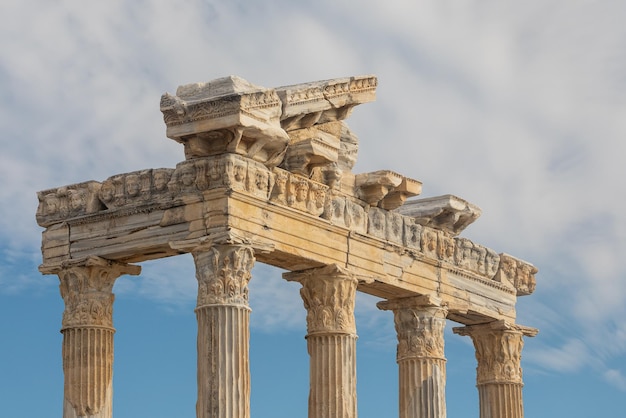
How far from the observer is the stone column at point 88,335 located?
38.1 metres

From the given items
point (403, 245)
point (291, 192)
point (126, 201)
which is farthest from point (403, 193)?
point (126, 201)

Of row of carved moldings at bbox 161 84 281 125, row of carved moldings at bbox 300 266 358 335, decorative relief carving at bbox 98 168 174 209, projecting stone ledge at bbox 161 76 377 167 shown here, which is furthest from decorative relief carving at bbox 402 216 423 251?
decorative relief carving at bbox 98 168 174 209

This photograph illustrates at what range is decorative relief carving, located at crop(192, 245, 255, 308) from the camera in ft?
119

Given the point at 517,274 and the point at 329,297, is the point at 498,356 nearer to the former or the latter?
the point at 517,274

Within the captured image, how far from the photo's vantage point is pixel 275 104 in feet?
121

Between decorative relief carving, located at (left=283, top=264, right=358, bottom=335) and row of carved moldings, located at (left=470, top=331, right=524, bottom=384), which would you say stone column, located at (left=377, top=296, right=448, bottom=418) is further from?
row of carved moldings, located at (left=470, top=331, right=524, bottom=384)

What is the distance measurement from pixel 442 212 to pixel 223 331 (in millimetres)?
8731

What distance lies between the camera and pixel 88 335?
38.2m

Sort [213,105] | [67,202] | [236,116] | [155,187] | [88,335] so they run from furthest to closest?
[67,202], [88,335], [155,187], [213,105], [236,116]

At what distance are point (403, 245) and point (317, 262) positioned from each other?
361 centimetres

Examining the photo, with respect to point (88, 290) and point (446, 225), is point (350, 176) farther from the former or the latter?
point (88, 290)

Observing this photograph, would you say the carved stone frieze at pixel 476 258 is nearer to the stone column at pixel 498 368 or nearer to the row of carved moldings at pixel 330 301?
the stone column at pixel 498 368

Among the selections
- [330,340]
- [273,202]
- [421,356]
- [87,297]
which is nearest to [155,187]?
[273,202]

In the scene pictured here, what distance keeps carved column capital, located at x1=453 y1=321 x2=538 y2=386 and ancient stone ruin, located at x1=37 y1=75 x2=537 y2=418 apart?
1998 mm
